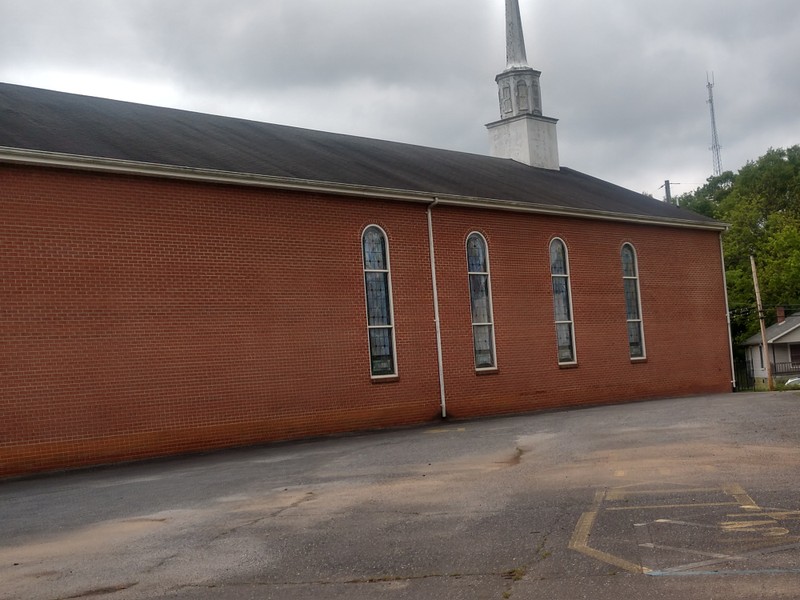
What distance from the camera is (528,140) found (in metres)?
34.0

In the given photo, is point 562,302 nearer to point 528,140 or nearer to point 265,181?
point 528,140

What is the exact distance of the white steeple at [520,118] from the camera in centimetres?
3412

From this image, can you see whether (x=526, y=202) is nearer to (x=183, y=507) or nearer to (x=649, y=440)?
(x=649, y=440)

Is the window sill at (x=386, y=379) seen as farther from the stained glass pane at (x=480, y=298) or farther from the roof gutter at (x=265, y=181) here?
the roof gutter at (x=265, y=181)

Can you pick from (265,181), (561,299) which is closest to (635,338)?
(561,299)

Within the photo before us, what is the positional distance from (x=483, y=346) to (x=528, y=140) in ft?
40.2

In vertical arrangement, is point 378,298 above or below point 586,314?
above

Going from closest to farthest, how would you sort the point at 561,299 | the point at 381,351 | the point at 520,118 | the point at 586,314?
1. the point at 381,351
2. the point at 561,299
3. the point at 586,314
4. the point at 520,118

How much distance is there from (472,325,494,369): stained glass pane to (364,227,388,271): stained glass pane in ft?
10.7

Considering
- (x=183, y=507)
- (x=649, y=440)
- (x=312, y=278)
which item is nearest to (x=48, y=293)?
(x=312, y=278)

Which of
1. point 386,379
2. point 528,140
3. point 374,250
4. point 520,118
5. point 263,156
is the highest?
point 520,118

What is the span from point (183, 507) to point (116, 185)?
8134 millimetres

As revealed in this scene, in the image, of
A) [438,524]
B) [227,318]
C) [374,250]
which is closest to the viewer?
[438,524]

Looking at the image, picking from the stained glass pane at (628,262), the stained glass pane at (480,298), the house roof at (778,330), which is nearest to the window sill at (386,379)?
the stained glass pane at (480,298)
